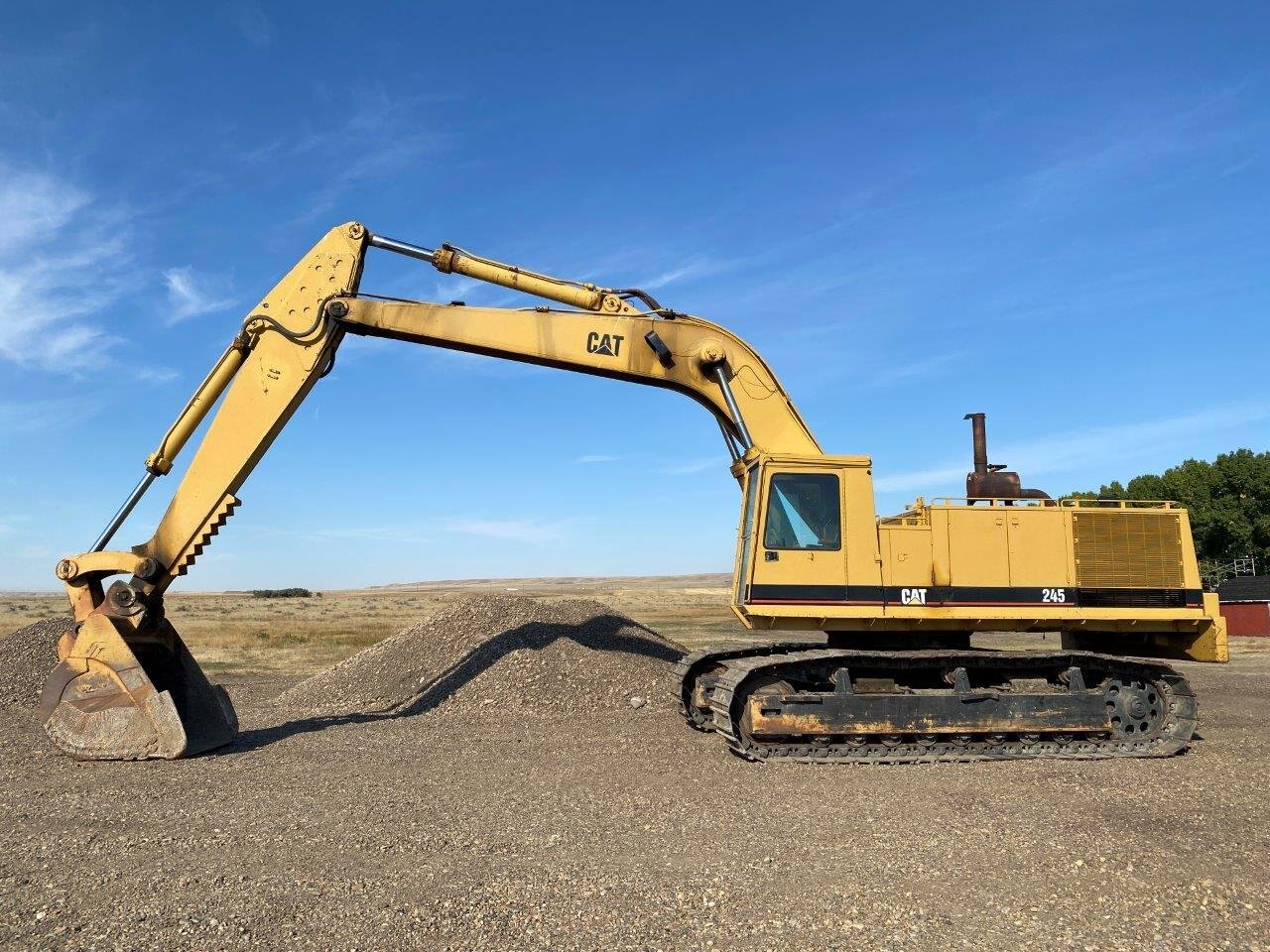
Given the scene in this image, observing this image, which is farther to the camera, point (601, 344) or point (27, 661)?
point (27, 661)

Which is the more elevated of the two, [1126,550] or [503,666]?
[1126,550]

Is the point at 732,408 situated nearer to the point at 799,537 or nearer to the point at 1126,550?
the point at 799,537

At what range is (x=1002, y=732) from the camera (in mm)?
11070

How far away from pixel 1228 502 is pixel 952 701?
57.1m

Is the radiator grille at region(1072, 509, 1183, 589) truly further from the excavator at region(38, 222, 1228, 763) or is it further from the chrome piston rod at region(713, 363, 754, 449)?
the chrome piston rod at region(713, 363, 754, 449)

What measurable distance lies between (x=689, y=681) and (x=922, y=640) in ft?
10.6

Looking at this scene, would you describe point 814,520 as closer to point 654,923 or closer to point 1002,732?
point 1002,732

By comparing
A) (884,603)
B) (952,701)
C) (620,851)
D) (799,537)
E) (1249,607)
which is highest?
(799,537)

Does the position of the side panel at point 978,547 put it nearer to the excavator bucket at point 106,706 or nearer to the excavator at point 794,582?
the excavator at point 794,582

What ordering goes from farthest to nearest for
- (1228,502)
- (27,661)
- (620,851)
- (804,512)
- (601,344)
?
(1228,502), (27,661), (601,344), (804,512), (620,851)

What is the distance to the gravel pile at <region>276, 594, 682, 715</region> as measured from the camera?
15.2 metres

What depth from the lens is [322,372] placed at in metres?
12.3

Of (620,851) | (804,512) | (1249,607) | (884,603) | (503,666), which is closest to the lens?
(620,851)

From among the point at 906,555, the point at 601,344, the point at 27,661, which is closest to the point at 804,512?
the point at 906,555
